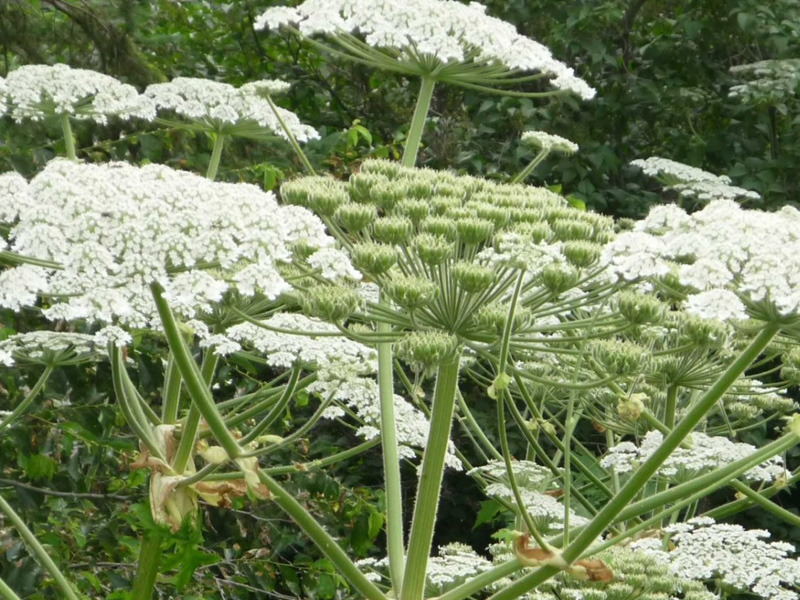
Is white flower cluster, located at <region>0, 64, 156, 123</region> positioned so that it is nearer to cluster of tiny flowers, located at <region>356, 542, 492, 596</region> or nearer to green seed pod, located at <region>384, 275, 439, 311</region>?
green seed pod, located at <region>384, 275, 439, 311</region>

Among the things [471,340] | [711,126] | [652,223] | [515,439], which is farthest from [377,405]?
[711,126]

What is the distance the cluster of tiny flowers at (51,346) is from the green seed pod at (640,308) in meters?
1.59

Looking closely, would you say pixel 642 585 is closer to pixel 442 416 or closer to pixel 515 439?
pixel 442 416

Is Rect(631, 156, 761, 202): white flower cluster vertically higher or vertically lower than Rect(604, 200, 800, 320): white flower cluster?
lower

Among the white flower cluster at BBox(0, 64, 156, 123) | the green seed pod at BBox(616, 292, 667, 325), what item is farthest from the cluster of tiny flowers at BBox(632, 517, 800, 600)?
the white flower cluster at BBox(0, 64, 156, 123)

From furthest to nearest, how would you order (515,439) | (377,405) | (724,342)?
(515,439), (377,405), (724,342)

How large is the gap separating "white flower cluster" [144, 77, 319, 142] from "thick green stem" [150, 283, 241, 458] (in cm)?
150

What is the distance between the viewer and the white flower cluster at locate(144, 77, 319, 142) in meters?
3.83

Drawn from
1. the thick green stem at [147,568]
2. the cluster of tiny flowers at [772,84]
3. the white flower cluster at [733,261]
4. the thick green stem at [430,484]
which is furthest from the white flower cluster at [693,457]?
the cluster of tiny flowers at [772,84]

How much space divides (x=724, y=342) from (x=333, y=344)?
1136 millimetres

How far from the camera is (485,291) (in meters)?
3.10

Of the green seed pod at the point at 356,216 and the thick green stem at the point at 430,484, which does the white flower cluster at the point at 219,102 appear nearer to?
the green seed pod at the point at 356,216

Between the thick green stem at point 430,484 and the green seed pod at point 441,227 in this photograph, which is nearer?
the green seed pod at point 441,227

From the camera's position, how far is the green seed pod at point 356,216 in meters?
3.10
